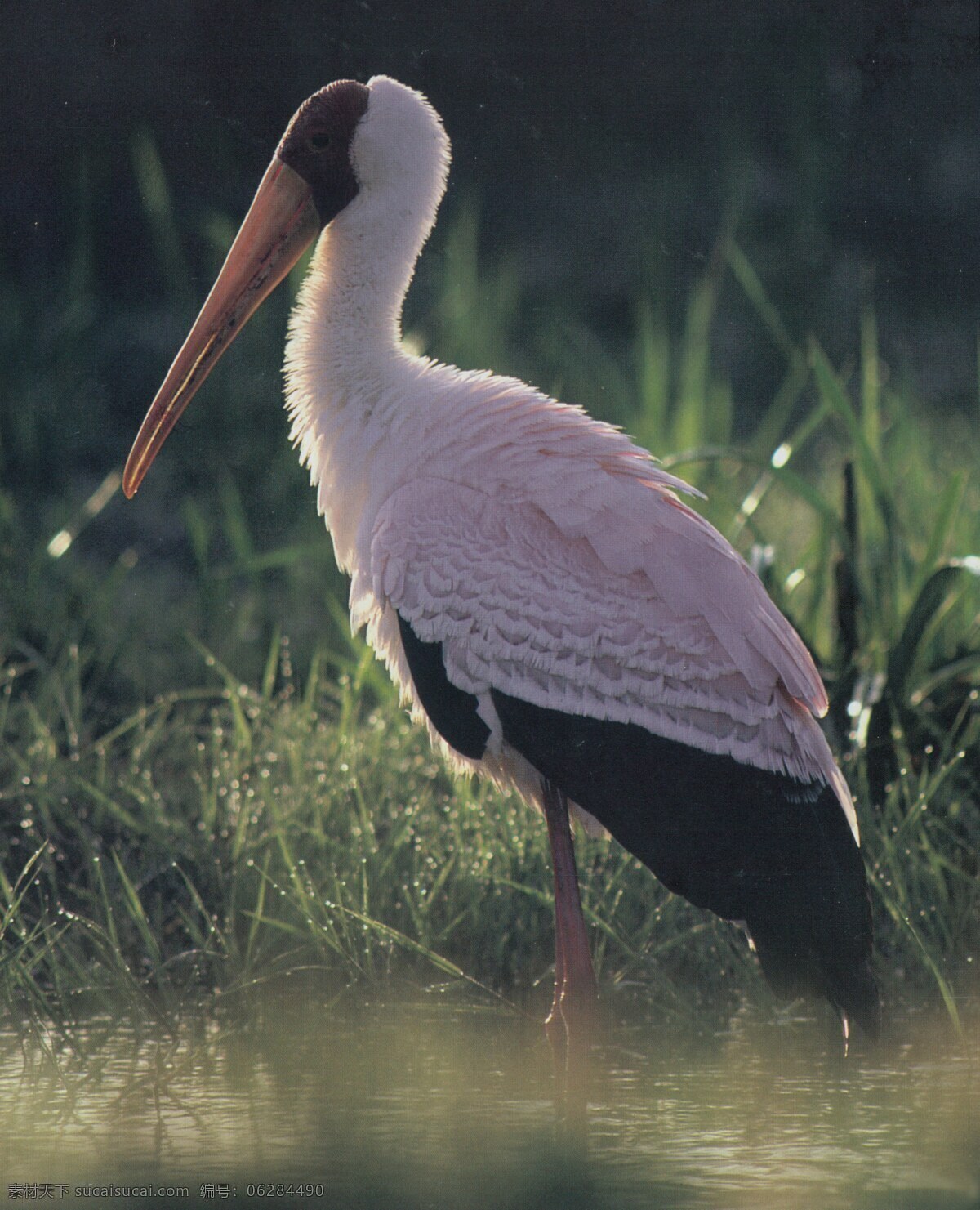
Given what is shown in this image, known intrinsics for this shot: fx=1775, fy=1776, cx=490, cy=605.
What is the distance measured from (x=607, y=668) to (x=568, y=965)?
62 cm

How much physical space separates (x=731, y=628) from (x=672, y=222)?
621 cm

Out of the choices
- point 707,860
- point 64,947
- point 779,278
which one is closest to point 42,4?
point 779,278

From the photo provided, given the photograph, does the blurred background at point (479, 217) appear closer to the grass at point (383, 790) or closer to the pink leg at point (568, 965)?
the grass at point (383, 790)

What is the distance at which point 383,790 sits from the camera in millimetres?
4359

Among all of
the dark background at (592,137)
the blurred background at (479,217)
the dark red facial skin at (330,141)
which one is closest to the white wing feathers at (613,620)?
the dark red facial skin at (330,141)

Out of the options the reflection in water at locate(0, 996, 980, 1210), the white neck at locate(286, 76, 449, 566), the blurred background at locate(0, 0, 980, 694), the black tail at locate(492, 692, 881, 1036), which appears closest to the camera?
the reflection in water at locate(0, 996, 980, 1210)

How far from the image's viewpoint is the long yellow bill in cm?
392

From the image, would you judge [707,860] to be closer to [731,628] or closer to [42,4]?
[731,628]

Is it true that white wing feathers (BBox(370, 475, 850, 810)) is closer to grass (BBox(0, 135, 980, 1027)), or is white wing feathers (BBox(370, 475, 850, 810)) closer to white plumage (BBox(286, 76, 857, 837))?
white plumage (BBox(286, 76, 857, 837))

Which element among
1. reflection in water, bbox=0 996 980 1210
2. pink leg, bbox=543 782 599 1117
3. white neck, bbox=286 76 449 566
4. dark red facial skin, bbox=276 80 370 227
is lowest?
reflection in water, bbox=0 996 980 1210

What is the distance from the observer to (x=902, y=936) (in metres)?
3.94

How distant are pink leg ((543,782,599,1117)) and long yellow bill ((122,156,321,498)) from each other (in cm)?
120

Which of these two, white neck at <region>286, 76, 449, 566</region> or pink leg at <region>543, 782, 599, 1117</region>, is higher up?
white neck at <region>286, 76, 449, 566</region>

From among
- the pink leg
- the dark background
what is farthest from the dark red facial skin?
the dark background
